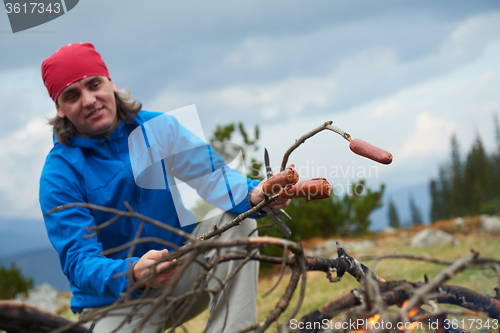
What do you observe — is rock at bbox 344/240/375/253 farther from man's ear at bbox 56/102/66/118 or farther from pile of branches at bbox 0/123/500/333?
pile of branches at bbox 0/123/500/333

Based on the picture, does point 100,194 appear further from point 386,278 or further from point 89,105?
point 386,278

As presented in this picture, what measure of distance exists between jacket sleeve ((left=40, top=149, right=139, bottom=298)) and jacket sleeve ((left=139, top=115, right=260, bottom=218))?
1.79ft

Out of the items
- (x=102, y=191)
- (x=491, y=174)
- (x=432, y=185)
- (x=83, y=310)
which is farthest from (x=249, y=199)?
(x=432, y=185)

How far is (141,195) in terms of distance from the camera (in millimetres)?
2654

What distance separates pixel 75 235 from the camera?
2090mm

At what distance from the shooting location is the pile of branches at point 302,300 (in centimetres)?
97

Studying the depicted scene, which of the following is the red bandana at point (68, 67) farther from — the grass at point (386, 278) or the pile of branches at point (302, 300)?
the grass at point (386, 278)

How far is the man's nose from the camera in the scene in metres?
2.50

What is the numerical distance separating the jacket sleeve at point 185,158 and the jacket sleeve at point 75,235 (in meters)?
0.54

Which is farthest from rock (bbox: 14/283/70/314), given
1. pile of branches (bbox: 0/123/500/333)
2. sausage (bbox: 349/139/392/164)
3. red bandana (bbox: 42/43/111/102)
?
sausage (bbox: 349/139/392/164)

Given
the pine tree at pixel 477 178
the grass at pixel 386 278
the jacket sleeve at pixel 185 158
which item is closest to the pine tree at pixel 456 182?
the pine tree at pixel 477 178

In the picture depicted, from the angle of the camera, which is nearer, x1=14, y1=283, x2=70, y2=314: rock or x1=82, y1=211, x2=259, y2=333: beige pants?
x1=82, y1=211, x2=259, y2=333: beige pants

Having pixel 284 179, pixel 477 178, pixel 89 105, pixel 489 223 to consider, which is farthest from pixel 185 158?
pixel 477 178

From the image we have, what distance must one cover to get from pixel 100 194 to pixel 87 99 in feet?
1.92
